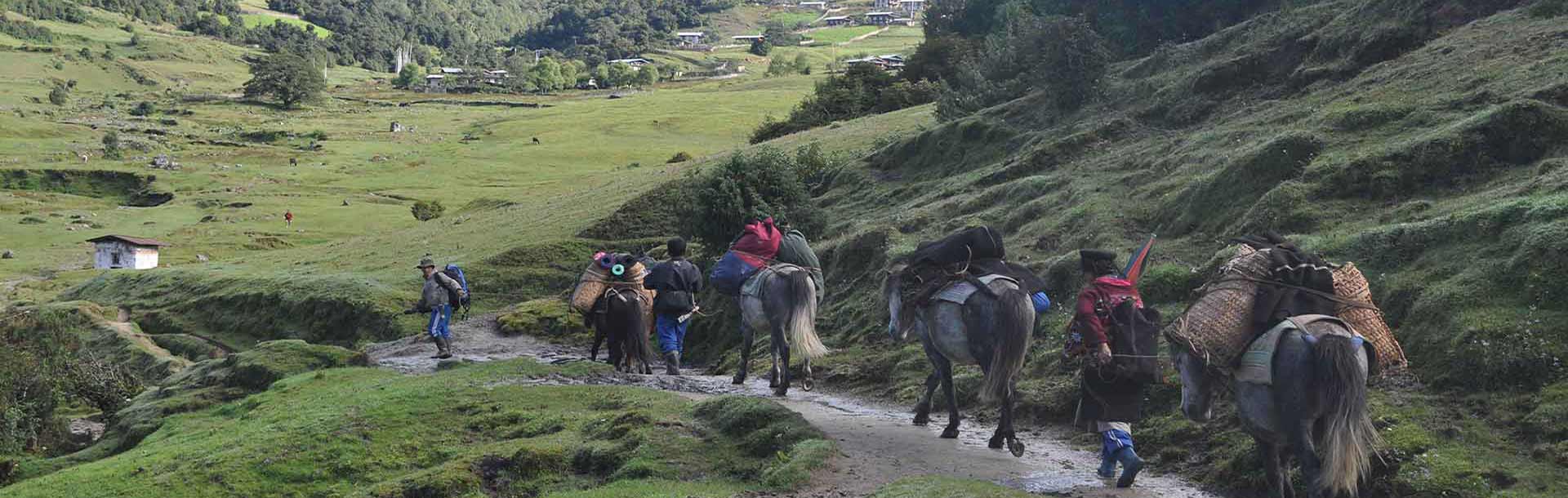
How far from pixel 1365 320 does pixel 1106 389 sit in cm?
248

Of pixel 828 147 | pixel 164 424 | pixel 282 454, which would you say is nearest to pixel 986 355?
pixel 282 454

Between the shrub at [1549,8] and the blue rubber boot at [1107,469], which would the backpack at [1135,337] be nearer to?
the blue rubber boot at [1107,469]

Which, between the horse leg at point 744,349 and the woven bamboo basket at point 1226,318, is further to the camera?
the horse leg at point 744,349

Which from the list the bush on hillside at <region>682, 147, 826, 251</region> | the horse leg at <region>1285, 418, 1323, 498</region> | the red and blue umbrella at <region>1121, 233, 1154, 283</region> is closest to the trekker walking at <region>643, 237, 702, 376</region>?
the bush on hillside at <region>682, 147, 826, 251</region>

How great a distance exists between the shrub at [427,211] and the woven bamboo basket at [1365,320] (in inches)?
2454

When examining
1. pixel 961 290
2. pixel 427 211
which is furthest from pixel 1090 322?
pixel 427 211

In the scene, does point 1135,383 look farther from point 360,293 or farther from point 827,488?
point 360,293

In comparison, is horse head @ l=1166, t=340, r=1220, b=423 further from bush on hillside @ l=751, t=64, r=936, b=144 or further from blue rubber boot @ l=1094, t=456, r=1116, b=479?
bush on hillside @ l=751, t=64, r=936, b=144

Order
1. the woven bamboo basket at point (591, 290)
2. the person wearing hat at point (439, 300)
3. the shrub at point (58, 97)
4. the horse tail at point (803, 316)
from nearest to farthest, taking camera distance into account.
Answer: the horse tail at point (803, 316)
the woven bamboo basket at point (591, 290)
the person wearing hat at point (439, 300)
the shrub at point (58, 97)

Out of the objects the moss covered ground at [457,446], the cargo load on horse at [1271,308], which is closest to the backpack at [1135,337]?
the cargo load on horse at [1271,308]

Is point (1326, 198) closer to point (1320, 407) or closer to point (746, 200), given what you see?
point (1320, 407)

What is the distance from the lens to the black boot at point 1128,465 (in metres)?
11.5

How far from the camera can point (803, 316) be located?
18125 mm

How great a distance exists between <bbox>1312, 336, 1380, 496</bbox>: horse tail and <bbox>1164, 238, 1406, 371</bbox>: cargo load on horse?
676 millimetres
